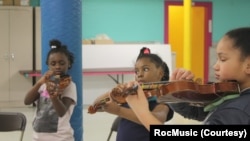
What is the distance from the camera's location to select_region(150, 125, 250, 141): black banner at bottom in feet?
3.52

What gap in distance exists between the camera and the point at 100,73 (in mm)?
7074

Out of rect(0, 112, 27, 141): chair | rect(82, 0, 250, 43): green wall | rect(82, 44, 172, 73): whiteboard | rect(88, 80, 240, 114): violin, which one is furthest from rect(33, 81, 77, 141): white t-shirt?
rect(82, 0, 250, 43): green wall

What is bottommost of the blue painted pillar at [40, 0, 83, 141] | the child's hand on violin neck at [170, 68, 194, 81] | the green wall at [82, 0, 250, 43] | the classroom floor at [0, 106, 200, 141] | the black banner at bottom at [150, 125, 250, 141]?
the classroom floor at [0, 106, 200, 141]

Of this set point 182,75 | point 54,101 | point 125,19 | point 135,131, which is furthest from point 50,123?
point 125,19

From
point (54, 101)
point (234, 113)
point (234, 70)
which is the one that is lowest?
point (54, 101)

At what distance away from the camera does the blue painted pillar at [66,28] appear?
2.94 metres

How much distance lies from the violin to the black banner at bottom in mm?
154

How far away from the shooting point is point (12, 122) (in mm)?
3053

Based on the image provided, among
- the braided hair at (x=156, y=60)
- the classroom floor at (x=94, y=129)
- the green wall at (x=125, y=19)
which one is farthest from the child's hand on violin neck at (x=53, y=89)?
the green wall at (x=125, y=19)

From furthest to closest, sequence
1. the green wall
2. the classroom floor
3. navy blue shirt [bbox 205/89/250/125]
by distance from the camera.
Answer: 1. the green wall
2. the classroom floor
3. navy blue shirt [bbox 205/89/250/125]

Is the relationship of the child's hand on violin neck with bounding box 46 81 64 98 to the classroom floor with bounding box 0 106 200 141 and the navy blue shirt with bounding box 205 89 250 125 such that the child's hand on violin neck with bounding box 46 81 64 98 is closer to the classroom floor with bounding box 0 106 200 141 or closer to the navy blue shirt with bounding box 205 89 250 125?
the navy blue shirt with bounding box 205 89 250 125

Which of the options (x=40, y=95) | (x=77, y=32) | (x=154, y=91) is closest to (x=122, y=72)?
(x=77, y=32)

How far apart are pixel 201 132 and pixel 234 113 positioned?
0.47ft

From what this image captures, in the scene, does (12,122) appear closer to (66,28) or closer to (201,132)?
(66,28)
